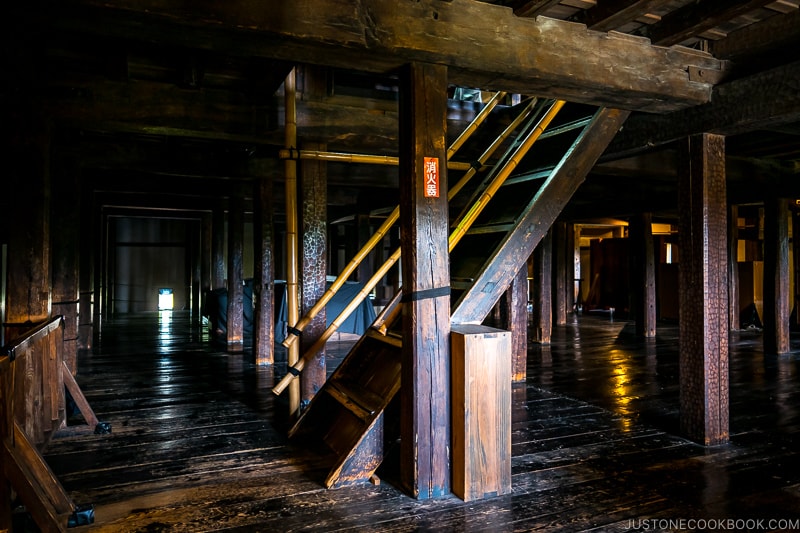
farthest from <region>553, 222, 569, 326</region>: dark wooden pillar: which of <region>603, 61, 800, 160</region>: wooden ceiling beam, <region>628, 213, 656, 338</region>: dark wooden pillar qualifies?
<region>603, 61, 800, 160</region>: wooden ceiling beam

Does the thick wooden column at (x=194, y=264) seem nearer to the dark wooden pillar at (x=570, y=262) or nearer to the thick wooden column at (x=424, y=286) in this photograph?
the dark wooden pillar at (x=570, y=262)

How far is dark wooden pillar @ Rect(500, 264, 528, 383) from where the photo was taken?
20.4 feet

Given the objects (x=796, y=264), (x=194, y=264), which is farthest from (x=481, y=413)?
(x=194, y=264)

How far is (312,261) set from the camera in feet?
16.8

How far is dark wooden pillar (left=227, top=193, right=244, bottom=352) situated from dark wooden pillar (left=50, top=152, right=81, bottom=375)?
7.04 ft

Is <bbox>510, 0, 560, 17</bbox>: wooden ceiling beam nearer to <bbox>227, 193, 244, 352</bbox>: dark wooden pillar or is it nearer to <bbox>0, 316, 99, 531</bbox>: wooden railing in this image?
<bbox>0, 316, 99, 531</bbox>: wooden railing

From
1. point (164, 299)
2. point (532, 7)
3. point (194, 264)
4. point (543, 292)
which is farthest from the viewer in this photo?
point (164, 299)

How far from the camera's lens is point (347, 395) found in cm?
385

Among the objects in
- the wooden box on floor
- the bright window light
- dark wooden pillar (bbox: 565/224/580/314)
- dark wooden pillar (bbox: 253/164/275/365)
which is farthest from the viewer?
the bright window light

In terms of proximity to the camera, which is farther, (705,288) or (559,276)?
(559,276)

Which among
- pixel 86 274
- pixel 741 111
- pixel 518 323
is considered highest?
pixel 741 111

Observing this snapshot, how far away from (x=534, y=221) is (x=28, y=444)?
10.5 feet

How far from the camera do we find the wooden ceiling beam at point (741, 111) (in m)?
3.51

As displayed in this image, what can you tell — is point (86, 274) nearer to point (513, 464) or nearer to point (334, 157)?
point (334, 157)
